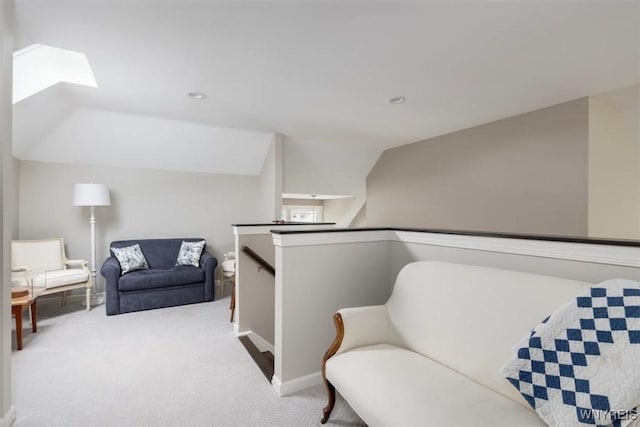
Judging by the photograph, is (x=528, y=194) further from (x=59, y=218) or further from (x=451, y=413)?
(x=59, y=218)

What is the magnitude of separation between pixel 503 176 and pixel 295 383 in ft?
11.7

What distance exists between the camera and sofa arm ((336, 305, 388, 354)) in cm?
170

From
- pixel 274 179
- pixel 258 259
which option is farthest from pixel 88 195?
pixel 258 259

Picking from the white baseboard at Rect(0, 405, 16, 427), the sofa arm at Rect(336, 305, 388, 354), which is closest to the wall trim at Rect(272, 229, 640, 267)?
the sofa arm at Rect(336, 305, 388, 354)

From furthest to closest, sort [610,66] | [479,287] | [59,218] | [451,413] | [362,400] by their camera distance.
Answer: [59,218] → [610,66] → [479,287] → [362,400] → [451,413]

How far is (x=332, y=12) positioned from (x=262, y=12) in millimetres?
423

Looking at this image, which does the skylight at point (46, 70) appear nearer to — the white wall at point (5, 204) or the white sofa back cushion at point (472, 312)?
the white wall at point (5, 204)

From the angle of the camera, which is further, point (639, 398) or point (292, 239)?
point (292, 239)

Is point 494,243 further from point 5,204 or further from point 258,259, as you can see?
point 5,204

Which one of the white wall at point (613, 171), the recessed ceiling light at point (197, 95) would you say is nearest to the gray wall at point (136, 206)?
the recessed ceiling light at point (197, 95)

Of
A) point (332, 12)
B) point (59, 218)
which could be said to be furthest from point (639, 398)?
point (59, 218)

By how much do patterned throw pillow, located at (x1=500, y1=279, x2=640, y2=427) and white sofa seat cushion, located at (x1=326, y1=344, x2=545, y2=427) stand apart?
0.14 metres

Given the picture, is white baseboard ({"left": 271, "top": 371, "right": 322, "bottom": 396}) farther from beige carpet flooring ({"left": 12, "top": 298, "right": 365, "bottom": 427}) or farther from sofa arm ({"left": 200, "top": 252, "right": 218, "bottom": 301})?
sofa arm ({"left": 200, "top": 252, "right": 218, "bottom": 301})

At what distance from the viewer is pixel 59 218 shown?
4.11 meters
